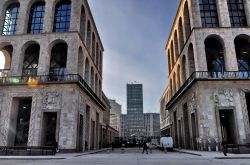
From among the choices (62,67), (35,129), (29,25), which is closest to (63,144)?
(35,129)

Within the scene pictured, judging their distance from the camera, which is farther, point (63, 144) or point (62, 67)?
point (62, 67)

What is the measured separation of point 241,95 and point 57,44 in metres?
25.9

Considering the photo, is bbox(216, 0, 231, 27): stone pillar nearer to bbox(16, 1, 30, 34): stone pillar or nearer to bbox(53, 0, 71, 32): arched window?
bbox(53, 0, 71, 32): arched window

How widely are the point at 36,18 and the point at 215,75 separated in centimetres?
2676

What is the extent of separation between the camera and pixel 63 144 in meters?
25.6

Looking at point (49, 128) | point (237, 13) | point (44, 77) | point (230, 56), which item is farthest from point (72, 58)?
point (237, 13)

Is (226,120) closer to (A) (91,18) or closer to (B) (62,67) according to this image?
(B) (62,67)

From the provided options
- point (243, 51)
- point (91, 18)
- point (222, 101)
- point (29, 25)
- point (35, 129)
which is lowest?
point (35, 129)

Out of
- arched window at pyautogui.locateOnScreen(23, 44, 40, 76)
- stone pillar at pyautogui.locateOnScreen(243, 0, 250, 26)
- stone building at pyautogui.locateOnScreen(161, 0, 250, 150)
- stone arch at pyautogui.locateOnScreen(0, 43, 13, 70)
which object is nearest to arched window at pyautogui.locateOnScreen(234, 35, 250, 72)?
stone building at pyautogui.locateOnScreen(161, 0, 250, 150)

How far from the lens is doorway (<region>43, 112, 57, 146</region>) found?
28.2 m

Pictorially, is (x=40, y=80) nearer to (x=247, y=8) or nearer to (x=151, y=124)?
(x=247, y=8)

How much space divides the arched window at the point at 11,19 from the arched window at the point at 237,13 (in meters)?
32.2

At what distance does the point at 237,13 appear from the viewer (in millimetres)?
33062

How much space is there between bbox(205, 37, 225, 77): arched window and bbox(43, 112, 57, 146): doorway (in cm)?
2283
